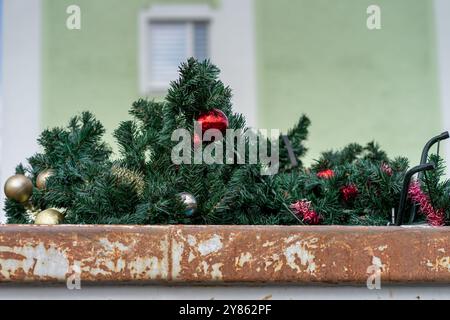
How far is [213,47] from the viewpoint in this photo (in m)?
6.05

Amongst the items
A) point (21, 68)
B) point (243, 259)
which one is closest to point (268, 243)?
point (243, 259)

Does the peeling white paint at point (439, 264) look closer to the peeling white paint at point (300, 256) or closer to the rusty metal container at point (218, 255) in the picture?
the rusty metal container at point (218, 255)

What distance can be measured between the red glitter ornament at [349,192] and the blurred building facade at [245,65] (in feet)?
15.8

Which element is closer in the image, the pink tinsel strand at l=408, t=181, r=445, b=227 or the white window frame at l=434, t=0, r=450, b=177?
the pink tinsel strand at l=408, t=181, r=445, b=227

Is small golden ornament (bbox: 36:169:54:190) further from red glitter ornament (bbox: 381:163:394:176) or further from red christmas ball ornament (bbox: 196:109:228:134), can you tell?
red glitter ornament (bbox: 381:163:394:176)

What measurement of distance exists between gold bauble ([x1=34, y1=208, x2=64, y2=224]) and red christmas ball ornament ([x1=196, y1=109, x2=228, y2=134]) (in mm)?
248

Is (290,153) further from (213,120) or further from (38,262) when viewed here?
(38,262)

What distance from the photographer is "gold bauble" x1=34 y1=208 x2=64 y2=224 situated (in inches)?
37.6

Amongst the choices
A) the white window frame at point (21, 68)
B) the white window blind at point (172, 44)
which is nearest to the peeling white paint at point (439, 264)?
the white window frame at point (21, 68)

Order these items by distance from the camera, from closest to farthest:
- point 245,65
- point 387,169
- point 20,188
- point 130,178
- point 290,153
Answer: point 130,178
point 387,169
point 20,188
point 290,153
point 245,65

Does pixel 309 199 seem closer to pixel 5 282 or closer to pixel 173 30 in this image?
pixel 5 282

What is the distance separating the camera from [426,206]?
0.90 m

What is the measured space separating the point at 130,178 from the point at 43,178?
273 mm

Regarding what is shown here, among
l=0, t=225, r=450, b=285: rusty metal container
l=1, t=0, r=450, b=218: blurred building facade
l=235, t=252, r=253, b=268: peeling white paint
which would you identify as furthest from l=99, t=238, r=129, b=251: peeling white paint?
l=1, t=0, r=450, b=218: blurred building facade
